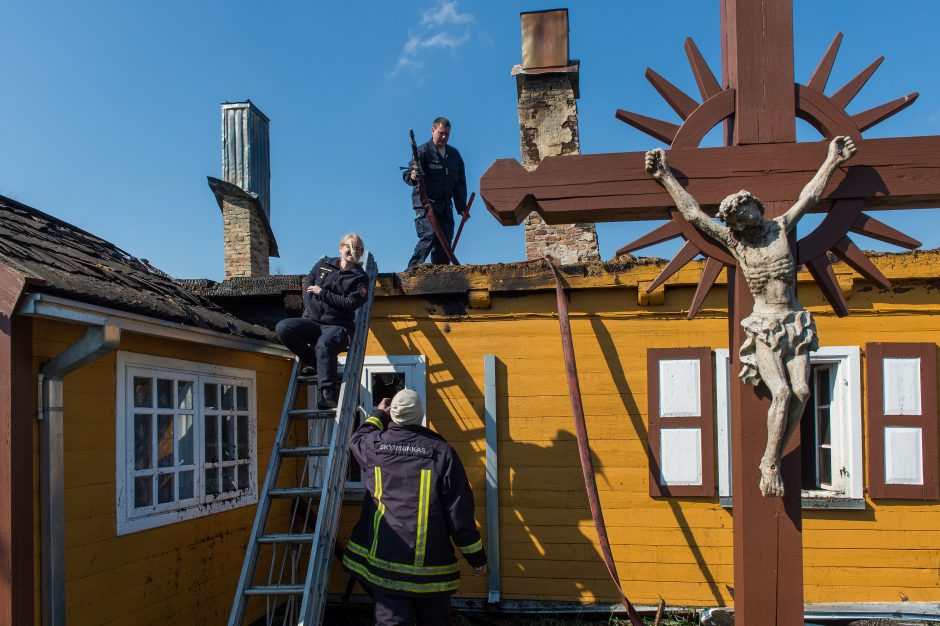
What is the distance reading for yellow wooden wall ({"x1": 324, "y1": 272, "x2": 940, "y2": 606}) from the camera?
5.93 metres

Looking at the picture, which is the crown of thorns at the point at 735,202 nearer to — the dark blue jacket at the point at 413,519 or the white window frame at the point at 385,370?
the dark blue jacket at the point at 413,519

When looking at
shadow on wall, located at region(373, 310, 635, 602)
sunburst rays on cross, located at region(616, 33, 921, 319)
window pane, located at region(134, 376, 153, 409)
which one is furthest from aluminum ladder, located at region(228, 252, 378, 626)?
sunburst rays on cross, located at region(616, 33, 921, 319)

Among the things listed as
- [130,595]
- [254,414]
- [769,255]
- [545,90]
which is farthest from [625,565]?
[545,90]

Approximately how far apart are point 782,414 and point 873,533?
163 inches

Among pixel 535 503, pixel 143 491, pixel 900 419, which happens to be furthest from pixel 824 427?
pixel 143 491

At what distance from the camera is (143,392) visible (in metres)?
4.88

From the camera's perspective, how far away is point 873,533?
19.4 feet

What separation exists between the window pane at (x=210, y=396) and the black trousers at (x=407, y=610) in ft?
7.98

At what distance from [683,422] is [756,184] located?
3.58 meters

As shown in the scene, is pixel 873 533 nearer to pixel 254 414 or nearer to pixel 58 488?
pixel 254 414

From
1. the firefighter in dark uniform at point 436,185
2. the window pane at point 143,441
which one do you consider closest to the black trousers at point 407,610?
the window pane at point 143,441

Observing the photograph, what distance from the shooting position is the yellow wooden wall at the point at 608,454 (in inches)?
233

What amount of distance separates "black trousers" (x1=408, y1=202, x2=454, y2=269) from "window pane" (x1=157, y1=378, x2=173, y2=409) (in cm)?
302

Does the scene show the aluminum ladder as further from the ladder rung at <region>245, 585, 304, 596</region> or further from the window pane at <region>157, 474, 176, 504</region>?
the window pane at <region>157, 474, 176, 504</region>
